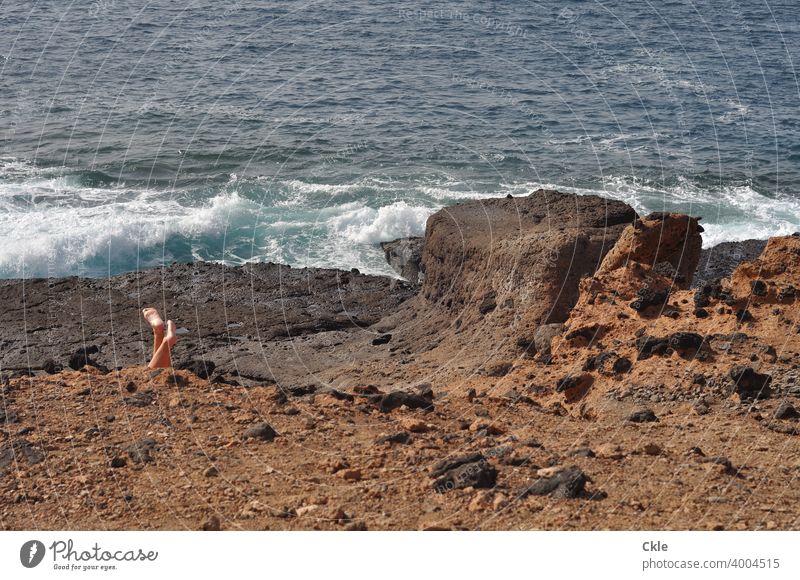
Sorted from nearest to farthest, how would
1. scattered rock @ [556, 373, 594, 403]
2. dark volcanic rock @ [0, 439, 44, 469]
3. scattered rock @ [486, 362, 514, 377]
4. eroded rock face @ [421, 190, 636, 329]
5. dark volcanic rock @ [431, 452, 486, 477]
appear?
dark volcanic rock @ [431, 452, 486, 477] → dark volcanic rock @ [0, 439, 44, 469] → scattered rock @ [556, 373, 594, 403] → scattered rock @ [486, 362, 514, 377] → eroded rock face @ [421, 190, 636, 329]

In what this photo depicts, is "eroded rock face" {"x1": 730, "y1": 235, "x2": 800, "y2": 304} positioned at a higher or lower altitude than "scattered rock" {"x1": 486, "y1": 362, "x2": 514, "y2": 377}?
higher

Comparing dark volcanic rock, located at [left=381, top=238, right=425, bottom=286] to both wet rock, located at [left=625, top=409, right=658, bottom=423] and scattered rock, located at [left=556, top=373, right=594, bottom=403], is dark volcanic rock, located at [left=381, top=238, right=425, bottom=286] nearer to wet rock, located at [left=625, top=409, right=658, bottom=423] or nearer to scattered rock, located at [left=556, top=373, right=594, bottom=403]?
scattered rock, located at [left=556, top=373, right=594, bottom=403]

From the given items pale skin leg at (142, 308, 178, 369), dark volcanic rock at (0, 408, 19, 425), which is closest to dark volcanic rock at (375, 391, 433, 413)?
pale skin leg at (142, 308, 178, 369)

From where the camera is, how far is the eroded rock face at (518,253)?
2609 centimetres

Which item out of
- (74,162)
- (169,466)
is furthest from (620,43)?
(169,466)

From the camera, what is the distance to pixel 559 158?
5156cm

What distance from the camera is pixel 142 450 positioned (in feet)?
54.5

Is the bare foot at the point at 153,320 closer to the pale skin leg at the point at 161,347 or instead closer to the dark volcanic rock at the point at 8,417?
the pale skin leg at the point at 161,347

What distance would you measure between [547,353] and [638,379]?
3.28 m

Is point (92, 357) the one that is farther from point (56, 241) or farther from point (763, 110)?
point (763, 110)

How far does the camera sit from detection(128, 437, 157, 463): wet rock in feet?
53.8

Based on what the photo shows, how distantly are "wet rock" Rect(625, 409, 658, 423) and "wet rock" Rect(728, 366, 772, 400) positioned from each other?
1752mm

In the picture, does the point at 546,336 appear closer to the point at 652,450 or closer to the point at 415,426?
the point at 415,426

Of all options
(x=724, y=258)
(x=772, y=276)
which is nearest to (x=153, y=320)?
(x=772, y=276)
